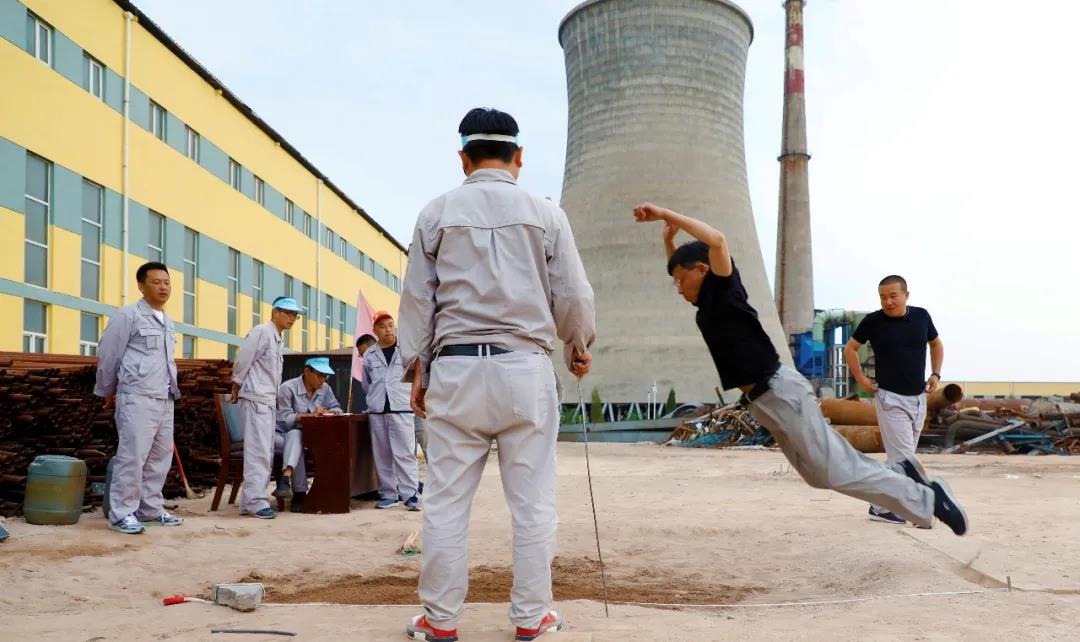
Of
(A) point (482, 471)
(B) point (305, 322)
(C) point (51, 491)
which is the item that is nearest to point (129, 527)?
(C) point (51, 491)

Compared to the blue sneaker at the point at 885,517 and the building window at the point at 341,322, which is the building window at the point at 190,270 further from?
the blue sneaker at the point at 885,517

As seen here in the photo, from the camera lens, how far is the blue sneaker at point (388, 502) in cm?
766

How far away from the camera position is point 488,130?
10.7ft

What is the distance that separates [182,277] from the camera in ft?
55.9

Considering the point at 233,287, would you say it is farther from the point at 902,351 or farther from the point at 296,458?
the point at 902,351

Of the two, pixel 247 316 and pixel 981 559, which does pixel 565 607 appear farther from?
pixel 247 316

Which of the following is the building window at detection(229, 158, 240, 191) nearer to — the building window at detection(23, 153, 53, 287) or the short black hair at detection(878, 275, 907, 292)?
the building window at detection(23, 153, 53, 287)

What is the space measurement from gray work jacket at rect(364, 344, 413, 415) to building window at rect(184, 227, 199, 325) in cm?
1091

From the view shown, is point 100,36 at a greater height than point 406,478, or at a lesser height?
greater

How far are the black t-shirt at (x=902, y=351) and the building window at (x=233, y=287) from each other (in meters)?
15.8

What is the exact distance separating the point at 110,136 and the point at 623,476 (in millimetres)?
9471

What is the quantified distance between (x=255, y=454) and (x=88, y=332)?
27.6 ft

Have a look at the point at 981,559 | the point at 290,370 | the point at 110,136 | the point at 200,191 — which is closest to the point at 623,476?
the point at 290,370

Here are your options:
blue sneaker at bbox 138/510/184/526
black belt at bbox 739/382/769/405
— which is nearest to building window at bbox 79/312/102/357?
blue sneaker at bbox 138/510/184/526
